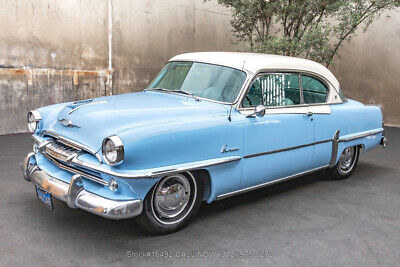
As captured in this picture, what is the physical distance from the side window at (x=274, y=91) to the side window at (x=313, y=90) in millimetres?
131

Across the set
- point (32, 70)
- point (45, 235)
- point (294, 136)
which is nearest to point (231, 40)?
point (32, 70)

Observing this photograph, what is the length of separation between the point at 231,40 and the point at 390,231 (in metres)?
8.37

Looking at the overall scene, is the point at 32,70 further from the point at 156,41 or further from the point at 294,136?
the point at 294,136

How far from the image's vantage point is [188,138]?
345cm

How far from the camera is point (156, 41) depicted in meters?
10.1

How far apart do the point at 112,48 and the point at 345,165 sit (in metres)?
6.00

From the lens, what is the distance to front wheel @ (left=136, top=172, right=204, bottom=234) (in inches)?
133

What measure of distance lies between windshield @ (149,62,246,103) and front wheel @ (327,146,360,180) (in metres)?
2.18

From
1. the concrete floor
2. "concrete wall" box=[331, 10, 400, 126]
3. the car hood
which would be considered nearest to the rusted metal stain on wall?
the concrete floor

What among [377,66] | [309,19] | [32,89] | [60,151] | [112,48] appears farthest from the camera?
[377,66]

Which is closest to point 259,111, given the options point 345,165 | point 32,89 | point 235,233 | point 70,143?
point 235,233

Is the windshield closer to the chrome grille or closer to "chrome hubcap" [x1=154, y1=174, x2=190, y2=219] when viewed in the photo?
"chrome hubcap" [x1=154, y1=174, x2=190, y2=219]

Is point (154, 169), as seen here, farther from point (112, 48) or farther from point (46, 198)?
point (112, 48)

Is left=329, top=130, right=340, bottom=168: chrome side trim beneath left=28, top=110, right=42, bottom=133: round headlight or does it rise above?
beneath
